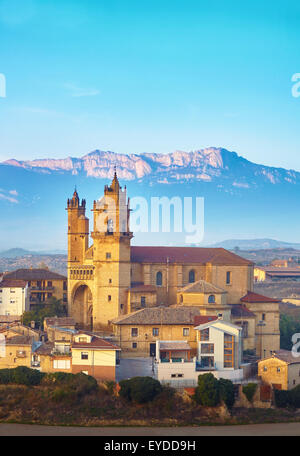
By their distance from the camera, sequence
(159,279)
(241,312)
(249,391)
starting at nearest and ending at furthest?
(249,391) < (241,312) < (159,279)

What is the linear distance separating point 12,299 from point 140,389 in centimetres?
2560

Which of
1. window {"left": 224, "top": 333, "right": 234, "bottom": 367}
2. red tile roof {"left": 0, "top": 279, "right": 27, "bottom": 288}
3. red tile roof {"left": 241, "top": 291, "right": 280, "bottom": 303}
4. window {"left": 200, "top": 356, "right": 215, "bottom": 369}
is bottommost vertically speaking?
window {"left": 200, "top": 356, "right": 215, "bottom": 369}

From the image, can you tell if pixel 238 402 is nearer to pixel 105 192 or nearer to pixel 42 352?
pixel 42 352

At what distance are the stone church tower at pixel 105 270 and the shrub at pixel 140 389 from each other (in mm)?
14947

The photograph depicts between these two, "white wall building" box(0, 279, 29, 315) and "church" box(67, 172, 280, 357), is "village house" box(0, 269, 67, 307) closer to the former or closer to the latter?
"white wall building" box(0, 279, 29, 315)

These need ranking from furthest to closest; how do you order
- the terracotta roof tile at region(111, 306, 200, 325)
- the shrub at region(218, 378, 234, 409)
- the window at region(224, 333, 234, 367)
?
the terracotta roof tile at region(111, 306, 200, 325) < the window at region(224, 333, 234, 367) < the shrub at region(218, 378, 234, 409)

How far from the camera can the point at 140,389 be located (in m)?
55.3

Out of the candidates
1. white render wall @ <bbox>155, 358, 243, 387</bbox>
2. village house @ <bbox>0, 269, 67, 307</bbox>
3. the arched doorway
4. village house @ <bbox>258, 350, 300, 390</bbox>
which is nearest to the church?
the arched doorway

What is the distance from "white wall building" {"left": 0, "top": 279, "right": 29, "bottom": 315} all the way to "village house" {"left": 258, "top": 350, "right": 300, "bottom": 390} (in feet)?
84.7

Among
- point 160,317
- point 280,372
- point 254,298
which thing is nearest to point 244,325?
point 254,298

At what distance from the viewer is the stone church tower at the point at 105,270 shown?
71.2m

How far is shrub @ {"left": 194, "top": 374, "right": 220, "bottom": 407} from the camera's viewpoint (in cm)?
5541

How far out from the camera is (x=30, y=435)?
51594 millimetres

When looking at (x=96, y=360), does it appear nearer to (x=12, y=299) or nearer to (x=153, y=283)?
(x=153, y=283)
